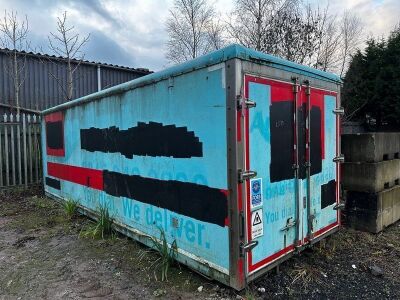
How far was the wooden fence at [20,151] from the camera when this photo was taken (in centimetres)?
790

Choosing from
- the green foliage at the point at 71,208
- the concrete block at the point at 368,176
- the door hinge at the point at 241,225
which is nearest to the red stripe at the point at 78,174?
the green foliage at the point at 71,208

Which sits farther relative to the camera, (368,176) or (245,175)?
(368,176)

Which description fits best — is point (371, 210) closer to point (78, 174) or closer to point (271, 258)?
point (271, 258)

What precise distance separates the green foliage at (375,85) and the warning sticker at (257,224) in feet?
37.8

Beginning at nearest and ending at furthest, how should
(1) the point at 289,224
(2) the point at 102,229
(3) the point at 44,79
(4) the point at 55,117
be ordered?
(1) the point at 289,224, (2) the point at 102,229, (4) the point at 55,117, (3) the point at 44,79

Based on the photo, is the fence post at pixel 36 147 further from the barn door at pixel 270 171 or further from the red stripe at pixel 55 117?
the barn door at pixel 270 171

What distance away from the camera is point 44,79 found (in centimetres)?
1148

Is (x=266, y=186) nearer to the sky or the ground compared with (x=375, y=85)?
nearer to the ground

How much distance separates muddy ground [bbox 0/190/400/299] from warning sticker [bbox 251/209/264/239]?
557mm

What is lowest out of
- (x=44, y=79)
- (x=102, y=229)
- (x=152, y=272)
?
(x=152, y=272)

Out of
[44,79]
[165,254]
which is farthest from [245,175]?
[44,79]

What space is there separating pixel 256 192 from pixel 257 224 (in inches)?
11.8

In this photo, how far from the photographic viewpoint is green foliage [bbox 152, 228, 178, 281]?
136 inches

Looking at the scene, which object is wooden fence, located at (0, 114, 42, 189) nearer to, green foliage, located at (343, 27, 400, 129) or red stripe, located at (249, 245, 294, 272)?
red stripe, located at (249, 245, 294, 272)
